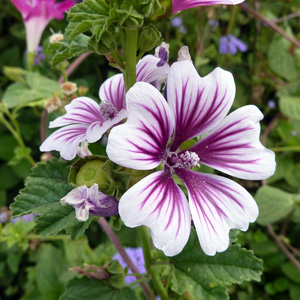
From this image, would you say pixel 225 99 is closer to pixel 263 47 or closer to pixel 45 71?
pixel 45 71

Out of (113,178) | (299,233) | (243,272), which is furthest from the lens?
(299,233)

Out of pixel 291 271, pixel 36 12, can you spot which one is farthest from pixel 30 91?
pixel 291 271

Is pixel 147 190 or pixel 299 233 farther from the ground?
pixel 147 190

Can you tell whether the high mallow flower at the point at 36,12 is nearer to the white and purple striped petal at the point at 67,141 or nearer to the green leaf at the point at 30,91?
the green leaf at the point at 30,91

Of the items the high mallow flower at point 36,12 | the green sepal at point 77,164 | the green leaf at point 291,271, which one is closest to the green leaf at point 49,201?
the green sepal at point 77,164

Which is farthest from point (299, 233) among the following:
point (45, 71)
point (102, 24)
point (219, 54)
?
point (102, 24)

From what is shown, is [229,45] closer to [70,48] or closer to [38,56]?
[38,56]
